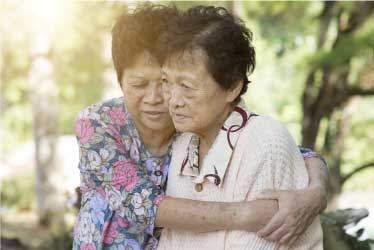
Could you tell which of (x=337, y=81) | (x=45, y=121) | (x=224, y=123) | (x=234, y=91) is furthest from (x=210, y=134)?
(x=45, y=121)

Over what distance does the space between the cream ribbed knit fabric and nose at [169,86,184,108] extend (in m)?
0.24

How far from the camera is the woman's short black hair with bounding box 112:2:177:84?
2820 mm

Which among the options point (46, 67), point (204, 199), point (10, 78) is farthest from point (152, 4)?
point (10, 78)

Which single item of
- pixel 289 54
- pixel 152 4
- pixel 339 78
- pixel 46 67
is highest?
pixel 289 54

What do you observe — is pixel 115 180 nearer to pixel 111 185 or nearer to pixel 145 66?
pixel 111 185

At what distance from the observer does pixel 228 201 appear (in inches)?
104

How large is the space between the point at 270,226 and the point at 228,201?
192 mm

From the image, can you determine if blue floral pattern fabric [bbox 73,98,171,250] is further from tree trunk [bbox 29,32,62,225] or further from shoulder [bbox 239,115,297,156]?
tree trunk [bbox 29,32,62,225]

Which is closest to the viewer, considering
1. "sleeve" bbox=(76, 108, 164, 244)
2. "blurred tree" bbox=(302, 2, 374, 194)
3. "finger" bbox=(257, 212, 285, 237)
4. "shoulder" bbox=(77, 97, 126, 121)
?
"finger" bbox=(257, 212, 285, 237)

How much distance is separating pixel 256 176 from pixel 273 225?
0.17 m

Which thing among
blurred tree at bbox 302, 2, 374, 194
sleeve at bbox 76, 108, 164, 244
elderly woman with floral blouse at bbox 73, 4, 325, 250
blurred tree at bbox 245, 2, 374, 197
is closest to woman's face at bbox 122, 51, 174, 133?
elderly woman with floral blouse at bbox 73, 4, 325, 250

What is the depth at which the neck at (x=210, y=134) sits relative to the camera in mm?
2707

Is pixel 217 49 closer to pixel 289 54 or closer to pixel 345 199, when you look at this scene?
pixel 345 199

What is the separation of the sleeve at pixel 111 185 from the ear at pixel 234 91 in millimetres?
437
